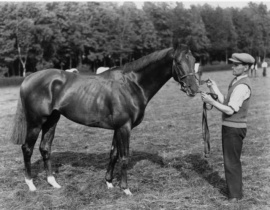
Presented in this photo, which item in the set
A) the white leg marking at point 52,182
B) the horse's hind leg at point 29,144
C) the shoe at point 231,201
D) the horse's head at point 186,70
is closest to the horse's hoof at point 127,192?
the white leg marking at point 52,182

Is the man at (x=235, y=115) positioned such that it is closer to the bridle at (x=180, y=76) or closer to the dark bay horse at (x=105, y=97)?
the bridle at (x=180, y=76)

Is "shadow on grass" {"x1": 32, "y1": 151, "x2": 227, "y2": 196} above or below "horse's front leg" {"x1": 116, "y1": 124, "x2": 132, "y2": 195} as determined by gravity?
below

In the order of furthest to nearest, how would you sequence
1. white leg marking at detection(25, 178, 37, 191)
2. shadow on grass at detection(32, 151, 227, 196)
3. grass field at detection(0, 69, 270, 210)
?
shadow on grass at detection(32, 151, 227, 196) < white leg marking at detection(25, 178, 37, 191) < grass field at detection(0, 69, 270, 210)

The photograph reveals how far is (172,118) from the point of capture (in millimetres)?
12094

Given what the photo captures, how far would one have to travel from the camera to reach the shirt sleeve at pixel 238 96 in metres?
4.55

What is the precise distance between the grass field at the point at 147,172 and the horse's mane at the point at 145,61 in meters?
2.08

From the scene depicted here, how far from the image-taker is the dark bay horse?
5.34 meters

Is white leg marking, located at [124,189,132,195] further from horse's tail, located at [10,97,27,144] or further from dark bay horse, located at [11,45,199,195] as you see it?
horse's tail, located at [10,97,27,144]

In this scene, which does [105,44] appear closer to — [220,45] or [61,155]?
[220,45]

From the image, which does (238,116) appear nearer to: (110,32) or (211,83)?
(211,83)

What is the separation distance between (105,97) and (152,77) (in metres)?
0.88

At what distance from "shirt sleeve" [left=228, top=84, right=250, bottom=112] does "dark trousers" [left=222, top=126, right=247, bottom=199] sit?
391mm

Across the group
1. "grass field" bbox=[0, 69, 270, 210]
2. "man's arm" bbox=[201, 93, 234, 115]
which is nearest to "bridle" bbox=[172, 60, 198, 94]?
"man's arm" bbox=[201, 93, 234, 115]

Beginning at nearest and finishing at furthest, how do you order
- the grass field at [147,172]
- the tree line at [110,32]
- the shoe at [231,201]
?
the shoe at [231,201] < the grass field at [147,172] < the tree line at [110,32]
